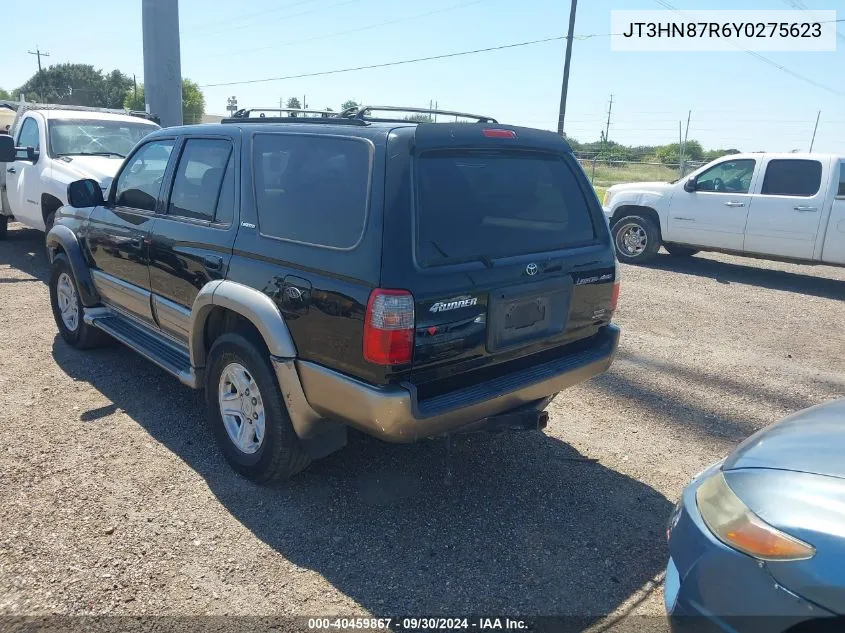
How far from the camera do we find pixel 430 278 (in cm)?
291

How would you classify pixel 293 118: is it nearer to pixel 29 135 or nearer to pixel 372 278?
pixel 372 278

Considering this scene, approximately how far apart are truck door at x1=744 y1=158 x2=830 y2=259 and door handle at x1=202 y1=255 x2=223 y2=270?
8.56 m

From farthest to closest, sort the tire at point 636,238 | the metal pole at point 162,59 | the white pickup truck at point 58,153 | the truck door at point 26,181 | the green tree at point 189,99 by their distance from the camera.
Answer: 1. the green tree at point 189,99
2. the metal pole at point 162,59
3. the tire at point 636,238
4. the truck door at point 26,181
5. the white pickup truck at point 58,153

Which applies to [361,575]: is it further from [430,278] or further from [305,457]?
[430,278]

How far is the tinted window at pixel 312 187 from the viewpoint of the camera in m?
3.06

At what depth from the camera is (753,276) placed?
405 inches

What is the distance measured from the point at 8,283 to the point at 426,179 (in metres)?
6.94

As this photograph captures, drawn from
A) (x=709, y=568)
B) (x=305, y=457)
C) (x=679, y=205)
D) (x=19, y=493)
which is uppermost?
(x=679, y=205)

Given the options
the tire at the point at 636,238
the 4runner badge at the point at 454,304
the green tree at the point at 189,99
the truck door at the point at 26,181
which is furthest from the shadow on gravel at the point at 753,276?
the green tree at the point at 189,99

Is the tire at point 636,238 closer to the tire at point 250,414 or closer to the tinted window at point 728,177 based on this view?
the tinted window at point 728,177

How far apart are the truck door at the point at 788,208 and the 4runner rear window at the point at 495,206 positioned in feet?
23.3

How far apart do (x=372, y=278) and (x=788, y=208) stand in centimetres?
867

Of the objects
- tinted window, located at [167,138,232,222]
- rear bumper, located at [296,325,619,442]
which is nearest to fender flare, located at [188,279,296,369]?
rear bumper, located at [296,325,619,442]

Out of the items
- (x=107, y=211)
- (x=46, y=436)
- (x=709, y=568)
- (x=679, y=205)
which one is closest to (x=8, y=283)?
(x=107, y=211)
